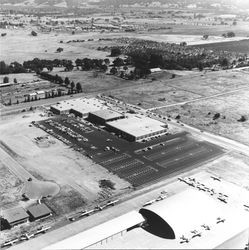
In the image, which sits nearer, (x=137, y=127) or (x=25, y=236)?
(x=25, y=236)

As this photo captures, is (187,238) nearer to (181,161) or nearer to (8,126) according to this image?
(181,161)

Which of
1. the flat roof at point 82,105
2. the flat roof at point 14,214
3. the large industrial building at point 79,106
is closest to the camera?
the flat roof at point 14,214

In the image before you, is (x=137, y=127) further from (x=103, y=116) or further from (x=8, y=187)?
(x=8, y=187)

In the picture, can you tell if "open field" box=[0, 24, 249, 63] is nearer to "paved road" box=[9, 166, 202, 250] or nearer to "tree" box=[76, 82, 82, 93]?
"tree" box=[76, 82, 82, 93]

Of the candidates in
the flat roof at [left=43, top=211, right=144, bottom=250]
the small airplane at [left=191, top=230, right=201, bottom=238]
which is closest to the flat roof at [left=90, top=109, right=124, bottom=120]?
the flat roof at [left=43, top=211, right=144, bottom=250]

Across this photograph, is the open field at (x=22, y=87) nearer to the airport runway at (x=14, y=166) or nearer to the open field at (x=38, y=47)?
the open field at (x=38, y=47)

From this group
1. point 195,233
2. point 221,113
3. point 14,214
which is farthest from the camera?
point 221,113

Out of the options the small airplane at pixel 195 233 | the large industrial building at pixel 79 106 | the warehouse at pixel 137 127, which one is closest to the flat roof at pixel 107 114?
the warehouse at pixel 137 127

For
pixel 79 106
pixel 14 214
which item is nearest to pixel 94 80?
pixel 79 106
